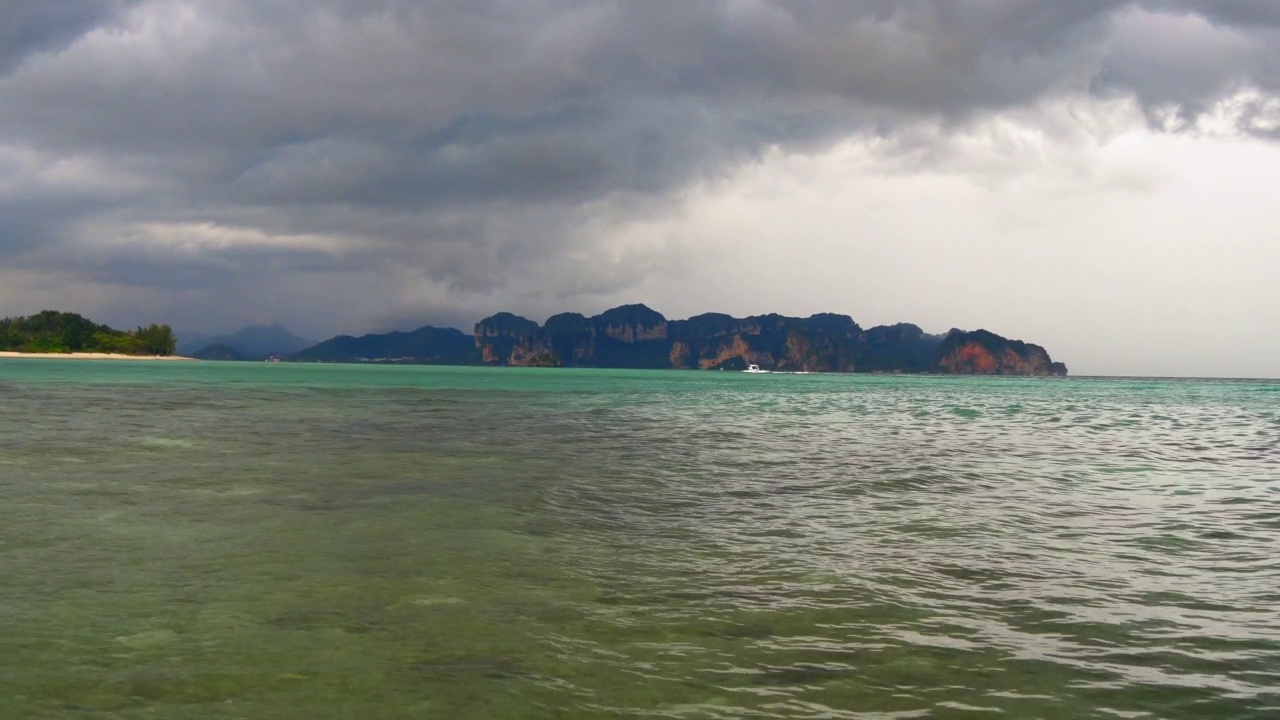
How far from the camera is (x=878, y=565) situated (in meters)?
10.1

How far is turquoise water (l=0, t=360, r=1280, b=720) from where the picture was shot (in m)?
5.97

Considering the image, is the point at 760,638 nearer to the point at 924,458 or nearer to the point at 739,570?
the point at 739,570

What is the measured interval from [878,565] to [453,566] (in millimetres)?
5168

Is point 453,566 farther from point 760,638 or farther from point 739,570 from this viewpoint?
point 760,638

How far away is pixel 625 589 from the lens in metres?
8.90

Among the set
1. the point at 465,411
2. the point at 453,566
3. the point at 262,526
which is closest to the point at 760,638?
the point at 453,566

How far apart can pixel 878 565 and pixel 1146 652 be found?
3439mm

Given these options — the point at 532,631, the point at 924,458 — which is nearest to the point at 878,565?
the point at 532,631

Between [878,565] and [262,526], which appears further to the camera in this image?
[262,526]

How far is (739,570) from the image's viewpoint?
977cm

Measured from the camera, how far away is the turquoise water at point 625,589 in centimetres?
597

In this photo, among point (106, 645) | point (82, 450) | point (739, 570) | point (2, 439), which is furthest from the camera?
point (2, 439)

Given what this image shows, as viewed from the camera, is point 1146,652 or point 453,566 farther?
point 453,566

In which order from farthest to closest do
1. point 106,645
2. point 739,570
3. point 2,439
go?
1. point 2,439
2. point 739,570
3. point 106,645
